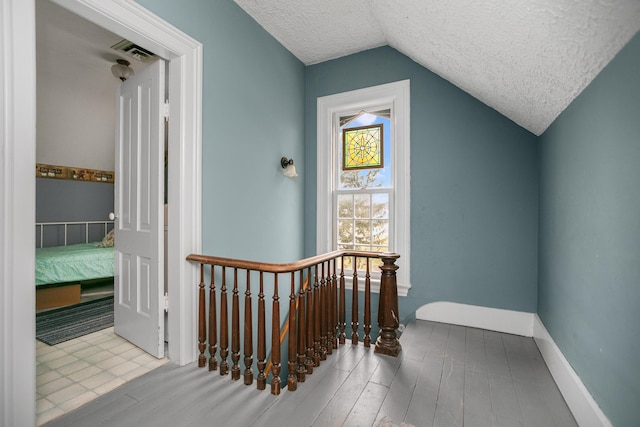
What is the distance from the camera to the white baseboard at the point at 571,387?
1.26 metres

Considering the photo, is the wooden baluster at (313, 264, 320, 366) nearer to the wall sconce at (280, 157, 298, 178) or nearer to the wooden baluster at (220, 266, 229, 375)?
the wooden baluster at (220, 266, 229, 375)

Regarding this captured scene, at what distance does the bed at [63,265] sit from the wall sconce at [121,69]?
6.90ft

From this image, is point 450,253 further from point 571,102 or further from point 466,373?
point 571,102

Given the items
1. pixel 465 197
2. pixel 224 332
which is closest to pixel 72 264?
pixel 224 332

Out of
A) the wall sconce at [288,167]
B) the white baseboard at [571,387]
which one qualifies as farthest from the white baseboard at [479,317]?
the wall sconce at [288,167]

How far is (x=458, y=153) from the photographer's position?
2.68 metres

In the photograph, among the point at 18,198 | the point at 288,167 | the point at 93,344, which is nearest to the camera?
the point at 18,198

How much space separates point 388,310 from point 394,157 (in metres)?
1.57

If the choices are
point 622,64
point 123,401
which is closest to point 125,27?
point 123,401

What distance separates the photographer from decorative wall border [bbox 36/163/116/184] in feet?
13.1

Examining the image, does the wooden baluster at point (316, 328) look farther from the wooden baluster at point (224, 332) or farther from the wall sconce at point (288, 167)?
the wall sconce at point (288, 167)

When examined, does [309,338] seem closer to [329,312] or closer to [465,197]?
[329,312]

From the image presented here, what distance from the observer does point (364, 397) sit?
5.26ft

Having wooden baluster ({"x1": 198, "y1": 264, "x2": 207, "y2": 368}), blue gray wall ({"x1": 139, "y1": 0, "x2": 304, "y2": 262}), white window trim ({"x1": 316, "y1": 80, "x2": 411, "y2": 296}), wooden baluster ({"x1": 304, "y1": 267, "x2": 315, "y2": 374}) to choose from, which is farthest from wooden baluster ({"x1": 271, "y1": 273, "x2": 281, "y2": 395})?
white window trim ({"x1": 316, "y1": 80, "x2": 411, "y2": 296})
